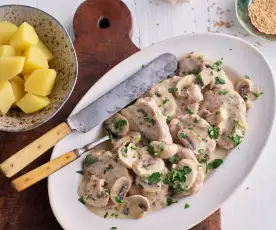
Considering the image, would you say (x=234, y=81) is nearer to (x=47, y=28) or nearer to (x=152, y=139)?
(x=152, y=139)

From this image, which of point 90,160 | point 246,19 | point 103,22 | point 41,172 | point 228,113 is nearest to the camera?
point 41,172

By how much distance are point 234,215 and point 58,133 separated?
1.10 m

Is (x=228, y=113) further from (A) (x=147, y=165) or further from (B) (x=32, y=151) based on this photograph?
(B) (x=32, y=151)

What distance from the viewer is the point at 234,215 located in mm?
2734

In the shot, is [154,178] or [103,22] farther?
[103,22]

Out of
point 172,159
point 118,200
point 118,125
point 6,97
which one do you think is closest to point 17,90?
point 6,97

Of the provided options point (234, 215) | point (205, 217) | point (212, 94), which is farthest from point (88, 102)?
point (234, 215)

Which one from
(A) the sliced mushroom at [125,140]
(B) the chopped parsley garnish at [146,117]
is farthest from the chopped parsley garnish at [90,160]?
(B) the chopped parsley garnish at [146,117]

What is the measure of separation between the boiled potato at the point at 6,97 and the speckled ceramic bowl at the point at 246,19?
5.07ft

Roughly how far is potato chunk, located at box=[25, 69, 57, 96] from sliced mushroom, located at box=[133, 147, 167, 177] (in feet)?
1.95

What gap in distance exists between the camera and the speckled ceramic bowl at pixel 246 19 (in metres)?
3.07

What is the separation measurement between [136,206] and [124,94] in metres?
0.60

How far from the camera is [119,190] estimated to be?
236cm

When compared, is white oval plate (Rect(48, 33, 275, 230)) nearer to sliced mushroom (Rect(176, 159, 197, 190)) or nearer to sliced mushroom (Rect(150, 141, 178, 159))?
sliced mushroom (Rect(176, 159, 197, 190))
